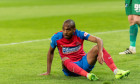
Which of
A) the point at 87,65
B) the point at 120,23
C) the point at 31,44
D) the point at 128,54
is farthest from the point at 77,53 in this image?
the point at 120,23

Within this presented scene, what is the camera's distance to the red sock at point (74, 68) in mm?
6789

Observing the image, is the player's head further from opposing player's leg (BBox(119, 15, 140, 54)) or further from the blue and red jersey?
opposing player's leg (BBox(119, 15, 140, 54))

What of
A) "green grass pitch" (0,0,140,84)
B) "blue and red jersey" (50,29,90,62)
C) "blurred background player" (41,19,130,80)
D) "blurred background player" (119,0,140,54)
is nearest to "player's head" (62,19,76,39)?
"blurred background player" (41,19,130,80)

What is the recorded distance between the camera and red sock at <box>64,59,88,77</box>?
679 centimetres

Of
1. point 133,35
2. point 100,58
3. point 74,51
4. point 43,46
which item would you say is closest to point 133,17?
point 133,35

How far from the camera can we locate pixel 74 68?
22.5 ft

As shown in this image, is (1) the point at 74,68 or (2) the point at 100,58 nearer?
(2) the point at 100,58

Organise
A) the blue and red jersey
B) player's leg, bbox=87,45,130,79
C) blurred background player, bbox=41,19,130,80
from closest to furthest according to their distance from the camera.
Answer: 1. player's leg, bbox=87,45,130,79
2. blurred background player, bbox=41,19,130,80
3. the blue and red jersey

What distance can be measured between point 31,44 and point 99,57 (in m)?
5.30

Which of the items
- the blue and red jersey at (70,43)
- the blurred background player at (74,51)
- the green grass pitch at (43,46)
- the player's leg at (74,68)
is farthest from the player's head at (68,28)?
the green grass pitch at (43,46)

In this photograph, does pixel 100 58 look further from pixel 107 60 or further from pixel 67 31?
pixel 67 31

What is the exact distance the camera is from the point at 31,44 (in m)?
11.7

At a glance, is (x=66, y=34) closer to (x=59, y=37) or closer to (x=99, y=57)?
(x=59, y=37)

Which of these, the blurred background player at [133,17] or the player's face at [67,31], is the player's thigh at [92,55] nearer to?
the player's face at [67,31]
